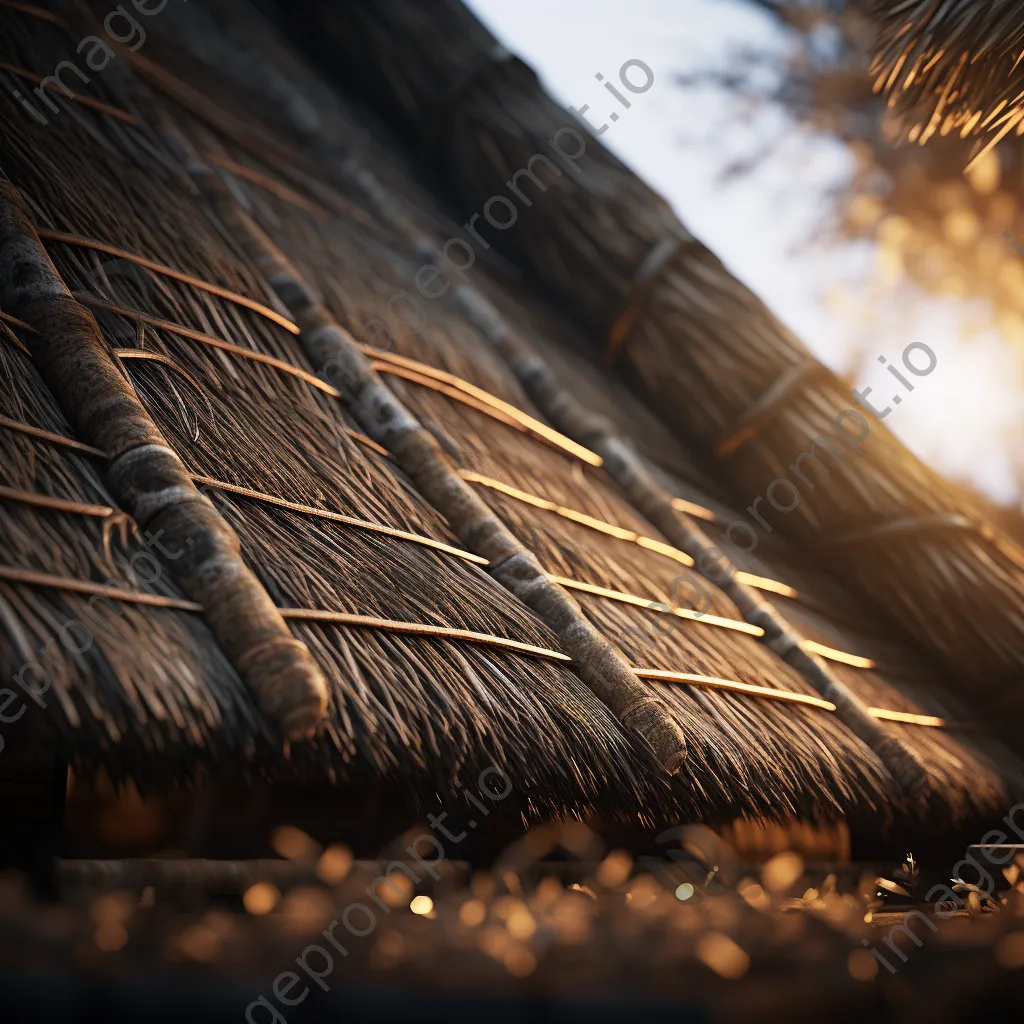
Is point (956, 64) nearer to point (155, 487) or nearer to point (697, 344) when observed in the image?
point (697, 344)

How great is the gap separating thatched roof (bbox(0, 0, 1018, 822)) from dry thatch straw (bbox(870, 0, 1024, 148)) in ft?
3.70

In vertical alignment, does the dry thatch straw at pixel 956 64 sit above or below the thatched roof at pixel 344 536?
above

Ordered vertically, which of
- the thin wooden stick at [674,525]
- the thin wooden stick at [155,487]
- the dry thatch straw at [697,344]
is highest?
the dry thatch straw at [697,344]

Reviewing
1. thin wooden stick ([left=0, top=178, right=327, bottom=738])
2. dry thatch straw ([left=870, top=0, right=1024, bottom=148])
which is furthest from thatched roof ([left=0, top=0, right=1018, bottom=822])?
dry thatch straw ([left=870, top=0, right=1024, bottom=148])

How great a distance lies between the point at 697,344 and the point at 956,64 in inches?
55.1

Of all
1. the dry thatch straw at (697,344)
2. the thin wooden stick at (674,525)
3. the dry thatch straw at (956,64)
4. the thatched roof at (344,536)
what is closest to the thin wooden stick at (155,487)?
the thatched roof at (344,536)

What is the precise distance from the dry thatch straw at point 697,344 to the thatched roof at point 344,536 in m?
0.08

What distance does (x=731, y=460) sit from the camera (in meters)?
3.18

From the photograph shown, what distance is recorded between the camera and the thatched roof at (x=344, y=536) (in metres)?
1.11

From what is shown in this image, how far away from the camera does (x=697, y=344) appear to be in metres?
3.19

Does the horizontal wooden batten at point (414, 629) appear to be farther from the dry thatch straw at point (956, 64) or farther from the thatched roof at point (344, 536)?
the dry thatch straw at point (956, 64)

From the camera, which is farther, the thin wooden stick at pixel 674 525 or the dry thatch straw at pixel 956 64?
the thin wooden stick at pixel 674 525

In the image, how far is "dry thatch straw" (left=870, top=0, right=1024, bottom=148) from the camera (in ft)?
5.76

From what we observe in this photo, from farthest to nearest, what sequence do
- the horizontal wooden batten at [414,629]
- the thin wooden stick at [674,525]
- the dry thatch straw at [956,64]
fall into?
1. the thin wooden stick at [674,525]
2. the dry thatch straw at [956,64]
3. the horizontal wooden batten at [414,629]
